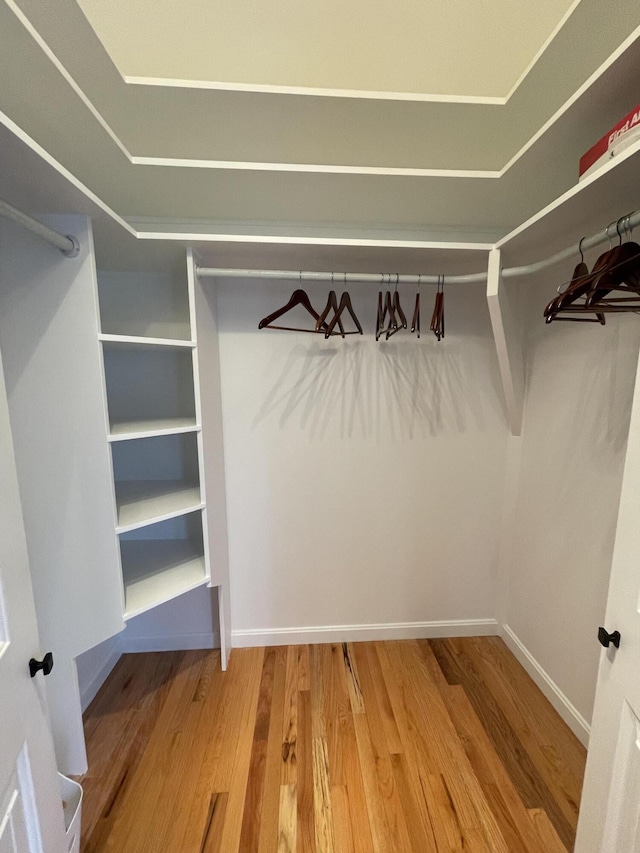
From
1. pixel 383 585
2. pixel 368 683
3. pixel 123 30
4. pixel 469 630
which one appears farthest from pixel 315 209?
pixel 469 630

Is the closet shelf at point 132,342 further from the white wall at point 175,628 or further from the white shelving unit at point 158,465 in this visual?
the white wall at point 175,628

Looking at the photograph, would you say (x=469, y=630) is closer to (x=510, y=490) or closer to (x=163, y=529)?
(x=510, y=490)

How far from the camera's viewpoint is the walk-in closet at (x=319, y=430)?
92cm

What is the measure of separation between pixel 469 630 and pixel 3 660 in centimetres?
211

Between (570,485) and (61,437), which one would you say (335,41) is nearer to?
(61,437)

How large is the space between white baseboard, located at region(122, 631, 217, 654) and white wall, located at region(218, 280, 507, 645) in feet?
0.71

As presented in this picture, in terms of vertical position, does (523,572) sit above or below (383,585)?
above

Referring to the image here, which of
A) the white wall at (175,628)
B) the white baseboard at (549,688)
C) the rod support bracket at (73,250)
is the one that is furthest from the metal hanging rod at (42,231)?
the white baseboard at (549,688)

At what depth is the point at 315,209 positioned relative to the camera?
148cm

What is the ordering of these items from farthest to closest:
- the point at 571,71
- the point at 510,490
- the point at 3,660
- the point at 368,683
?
the point at 510,490, the point at 368,683, the point at 571,71, the point at 3,660

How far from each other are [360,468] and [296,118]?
1.42 meters

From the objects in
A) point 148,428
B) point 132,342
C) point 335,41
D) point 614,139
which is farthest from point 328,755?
point 335,41

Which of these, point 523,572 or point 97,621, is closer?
point 97,621

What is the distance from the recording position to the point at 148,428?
1379mm
